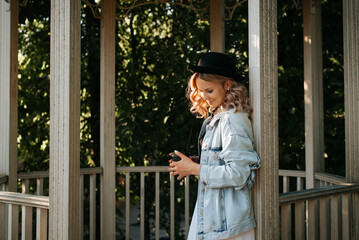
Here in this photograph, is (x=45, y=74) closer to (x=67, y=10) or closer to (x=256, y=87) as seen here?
(x=67, y=10)

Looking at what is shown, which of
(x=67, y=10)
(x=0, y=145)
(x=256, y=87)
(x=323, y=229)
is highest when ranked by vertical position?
(x=67, y=10)

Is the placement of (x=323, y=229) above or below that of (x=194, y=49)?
below

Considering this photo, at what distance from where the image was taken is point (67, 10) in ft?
8.36

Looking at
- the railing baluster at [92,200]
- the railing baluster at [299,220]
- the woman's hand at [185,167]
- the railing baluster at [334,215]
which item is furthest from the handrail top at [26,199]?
the railing baluster at [334,215]

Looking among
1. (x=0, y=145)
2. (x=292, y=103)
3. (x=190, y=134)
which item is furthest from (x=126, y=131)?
(x=292, y=103)

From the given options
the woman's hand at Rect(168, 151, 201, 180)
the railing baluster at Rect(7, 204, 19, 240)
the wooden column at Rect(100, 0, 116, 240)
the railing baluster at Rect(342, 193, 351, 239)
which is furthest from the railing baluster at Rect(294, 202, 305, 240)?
the wooden column at Rect(100, 0, 116, 240)

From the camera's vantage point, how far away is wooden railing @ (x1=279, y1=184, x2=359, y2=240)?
264 centimetres

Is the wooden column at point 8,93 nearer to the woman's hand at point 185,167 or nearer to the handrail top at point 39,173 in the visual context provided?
the handrail top at point 39,173

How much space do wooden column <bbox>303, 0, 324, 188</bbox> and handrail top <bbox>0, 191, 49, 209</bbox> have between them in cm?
277

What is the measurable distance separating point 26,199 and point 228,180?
58.8 inches

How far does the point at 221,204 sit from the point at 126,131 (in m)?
3.80

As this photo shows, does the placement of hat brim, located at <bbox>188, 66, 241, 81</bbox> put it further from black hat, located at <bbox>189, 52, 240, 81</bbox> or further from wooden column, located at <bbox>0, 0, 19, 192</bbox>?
wooden column, located at <bbox>0, 0, 19, 192</bbox>

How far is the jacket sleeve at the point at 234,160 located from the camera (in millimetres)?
2172

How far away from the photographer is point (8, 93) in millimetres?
3951
